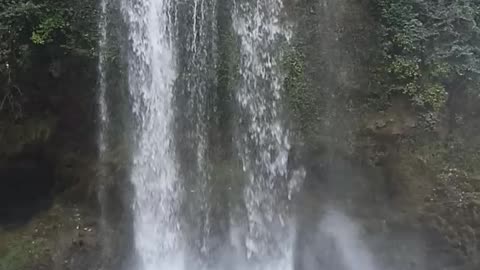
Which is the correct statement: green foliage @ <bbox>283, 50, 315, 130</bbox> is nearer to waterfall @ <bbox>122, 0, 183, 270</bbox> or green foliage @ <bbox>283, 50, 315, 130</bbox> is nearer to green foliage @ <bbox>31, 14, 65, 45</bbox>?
waterfall @ <bbox>122, 0, 183, 270</bbox>

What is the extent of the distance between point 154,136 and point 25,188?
1.83 metres

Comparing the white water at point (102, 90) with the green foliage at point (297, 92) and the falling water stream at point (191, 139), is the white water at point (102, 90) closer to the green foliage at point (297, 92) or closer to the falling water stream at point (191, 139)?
the falling water stream at point (191, 139)

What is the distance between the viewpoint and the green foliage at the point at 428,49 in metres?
7.80

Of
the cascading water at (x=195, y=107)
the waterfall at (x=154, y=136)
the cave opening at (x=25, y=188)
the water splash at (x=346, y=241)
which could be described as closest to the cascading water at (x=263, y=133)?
the cascading water at (x=195, y=107)

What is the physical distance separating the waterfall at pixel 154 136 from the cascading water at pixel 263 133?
90 centimetres

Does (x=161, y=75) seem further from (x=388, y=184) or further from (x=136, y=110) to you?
(x=388, y=184)

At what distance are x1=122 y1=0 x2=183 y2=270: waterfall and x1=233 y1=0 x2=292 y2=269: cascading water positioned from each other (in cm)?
90

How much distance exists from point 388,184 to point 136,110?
3359 mm

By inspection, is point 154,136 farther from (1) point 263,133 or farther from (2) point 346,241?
(2) point 346,241

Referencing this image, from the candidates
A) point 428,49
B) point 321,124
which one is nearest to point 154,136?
point 321,124

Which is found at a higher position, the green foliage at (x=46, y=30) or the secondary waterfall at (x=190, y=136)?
the green foliage at (x=46, y=30)

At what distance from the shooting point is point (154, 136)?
302 inches

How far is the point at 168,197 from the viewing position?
759 cm

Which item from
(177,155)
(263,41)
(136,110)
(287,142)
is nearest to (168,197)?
(177,155)
